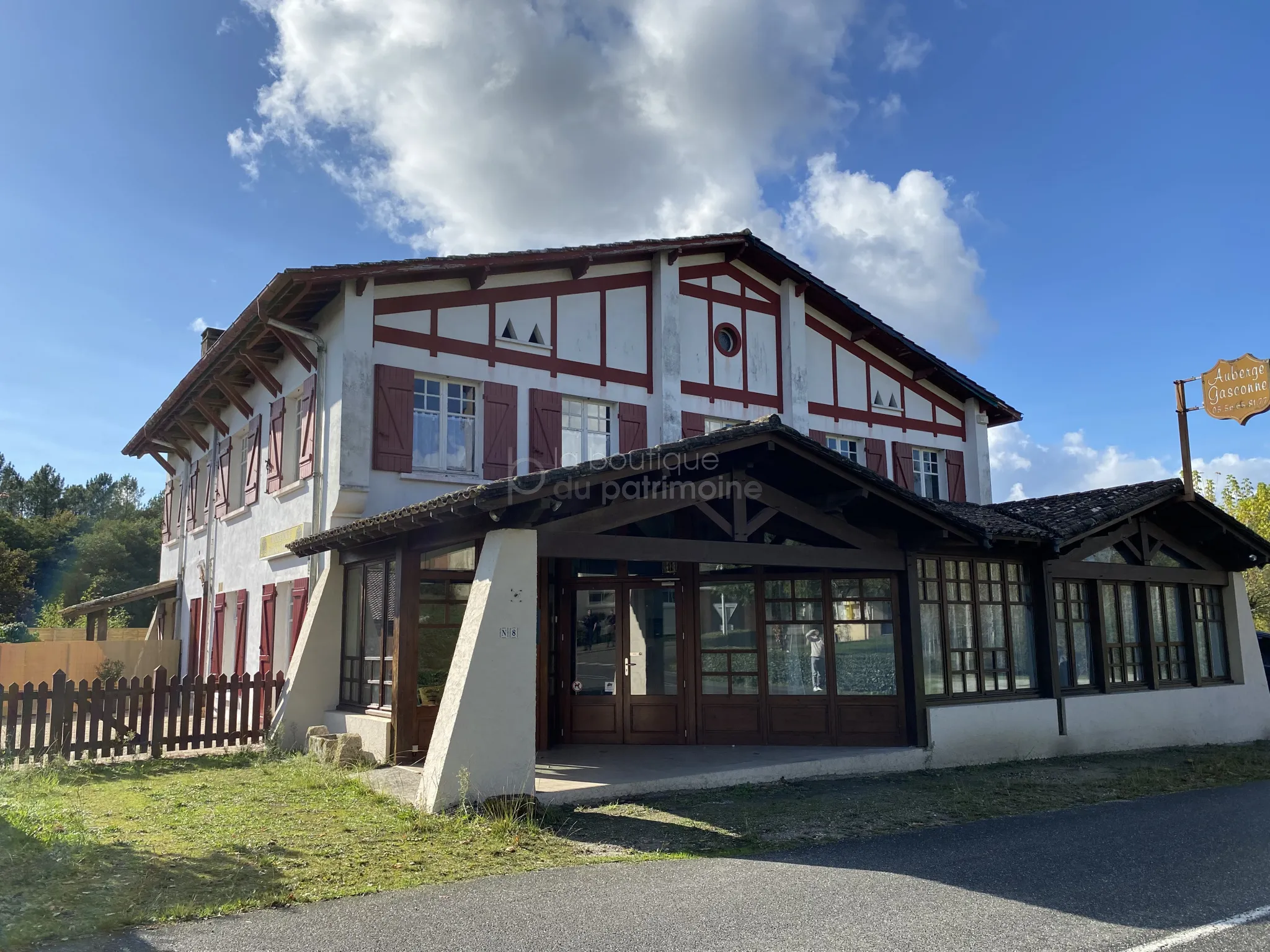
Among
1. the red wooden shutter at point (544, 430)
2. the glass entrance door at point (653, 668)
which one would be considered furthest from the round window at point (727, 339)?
the glass entrance door at point (653, 668)

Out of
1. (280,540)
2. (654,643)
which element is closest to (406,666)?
(654,643)

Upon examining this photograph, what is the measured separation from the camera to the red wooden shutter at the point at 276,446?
49.3ft

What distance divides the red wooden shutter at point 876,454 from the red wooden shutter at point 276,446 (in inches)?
406

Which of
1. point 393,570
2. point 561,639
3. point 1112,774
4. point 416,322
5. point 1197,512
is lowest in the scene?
point 1112,774

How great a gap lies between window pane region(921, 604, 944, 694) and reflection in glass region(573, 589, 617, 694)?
147 inches

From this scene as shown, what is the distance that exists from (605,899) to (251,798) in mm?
4528

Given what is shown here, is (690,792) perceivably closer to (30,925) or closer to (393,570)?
(393,570)

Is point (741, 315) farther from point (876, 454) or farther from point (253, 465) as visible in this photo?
point (253, 465)

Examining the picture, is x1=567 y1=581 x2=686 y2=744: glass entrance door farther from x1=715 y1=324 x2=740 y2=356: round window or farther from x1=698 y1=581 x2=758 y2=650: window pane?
x1=715 y1=324 x2=740 y2=356: round window

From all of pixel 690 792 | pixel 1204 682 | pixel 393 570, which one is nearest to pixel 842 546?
pixel 690 792

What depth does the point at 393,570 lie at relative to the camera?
425 inches

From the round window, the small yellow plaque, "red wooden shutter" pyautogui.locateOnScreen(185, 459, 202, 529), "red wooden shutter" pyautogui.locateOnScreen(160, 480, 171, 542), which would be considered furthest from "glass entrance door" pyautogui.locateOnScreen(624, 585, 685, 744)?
"red wooden shutter" pyautogui.locateOnScreen(160, 480, 171, 542)

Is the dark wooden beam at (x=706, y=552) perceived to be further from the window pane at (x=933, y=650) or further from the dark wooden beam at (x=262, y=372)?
the dark wooden beam at (x=262, y=372)

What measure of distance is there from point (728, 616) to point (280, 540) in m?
7.15
